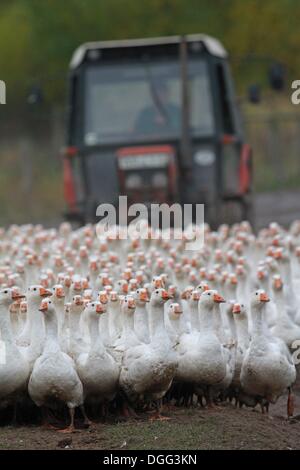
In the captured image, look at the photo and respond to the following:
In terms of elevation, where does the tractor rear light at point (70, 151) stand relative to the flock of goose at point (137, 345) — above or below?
above

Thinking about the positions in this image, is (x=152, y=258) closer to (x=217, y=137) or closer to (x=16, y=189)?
(x=217, y=137)

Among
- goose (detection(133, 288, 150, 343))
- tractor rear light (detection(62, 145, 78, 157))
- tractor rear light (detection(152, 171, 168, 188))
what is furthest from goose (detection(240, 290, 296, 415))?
tractor rear light (detection(62, 145, 78, 157))

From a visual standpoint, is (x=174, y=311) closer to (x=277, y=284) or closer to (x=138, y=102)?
(x=277, y=284)

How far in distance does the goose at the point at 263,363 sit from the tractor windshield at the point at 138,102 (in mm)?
9000

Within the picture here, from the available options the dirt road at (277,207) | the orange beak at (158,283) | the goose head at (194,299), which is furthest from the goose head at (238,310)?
the dirt road at (277,207)

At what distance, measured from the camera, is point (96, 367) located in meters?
11.0

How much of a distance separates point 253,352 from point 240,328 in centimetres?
69

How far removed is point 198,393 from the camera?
11.8m

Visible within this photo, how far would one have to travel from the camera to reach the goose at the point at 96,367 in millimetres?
11016

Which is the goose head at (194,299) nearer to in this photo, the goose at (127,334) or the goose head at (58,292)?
the goose at (127,334)

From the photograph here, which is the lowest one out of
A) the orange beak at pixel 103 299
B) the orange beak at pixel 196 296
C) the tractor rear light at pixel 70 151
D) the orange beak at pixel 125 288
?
the orange beak at pixel 103 299

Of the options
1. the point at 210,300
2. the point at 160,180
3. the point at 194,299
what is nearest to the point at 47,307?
the point at 210,300
